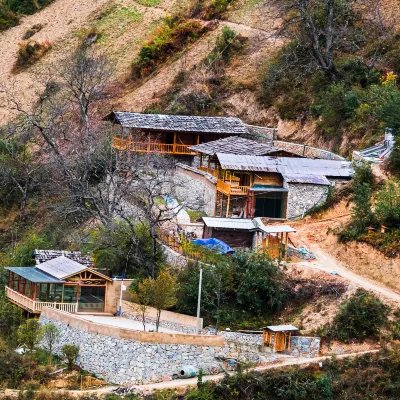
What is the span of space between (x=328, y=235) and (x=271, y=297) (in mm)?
5666

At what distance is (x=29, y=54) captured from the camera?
85.8 m

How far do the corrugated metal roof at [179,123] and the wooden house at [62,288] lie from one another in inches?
600

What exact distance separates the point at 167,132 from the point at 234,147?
663 centimetres

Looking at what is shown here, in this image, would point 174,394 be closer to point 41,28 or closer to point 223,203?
point 223,203

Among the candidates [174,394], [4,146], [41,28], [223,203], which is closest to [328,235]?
[223,203]

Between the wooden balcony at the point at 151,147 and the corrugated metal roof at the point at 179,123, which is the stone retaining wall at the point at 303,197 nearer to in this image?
the wooden balcony at the point at 151,147

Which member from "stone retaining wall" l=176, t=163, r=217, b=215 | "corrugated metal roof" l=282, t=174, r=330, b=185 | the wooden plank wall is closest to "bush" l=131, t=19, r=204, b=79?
"stone retaining wall" l=176, t=163, r=217, b=215

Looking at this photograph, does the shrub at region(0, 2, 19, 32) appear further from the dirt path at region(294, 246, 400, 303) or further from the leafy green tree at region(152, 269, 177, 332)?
the leafy green tree at region(152, 269, 177, 332)

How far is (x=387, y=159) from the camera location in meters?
51.3

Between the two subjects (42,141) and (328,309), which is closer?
(328,309)

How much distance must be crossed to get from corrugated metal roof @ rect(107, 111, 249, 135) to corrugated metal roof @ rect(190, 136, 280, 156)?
128 inches

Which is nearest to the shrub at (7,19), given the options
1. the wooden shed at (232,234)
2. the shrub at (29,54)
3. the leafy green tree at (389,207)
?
the shrub at (29,54)

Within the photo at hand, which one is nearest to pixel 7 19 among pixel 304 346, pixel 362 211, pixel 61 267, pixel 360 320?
pixel 61 267

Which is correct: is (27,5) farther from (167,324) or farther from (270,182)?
(167,324)
